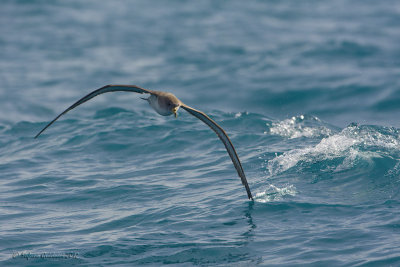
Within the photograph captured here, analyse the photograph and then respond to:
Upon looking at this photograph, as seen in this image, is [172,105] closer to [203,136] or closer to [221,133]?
[221,133]

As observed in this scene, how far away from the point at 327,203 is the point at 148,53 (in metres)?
16.5

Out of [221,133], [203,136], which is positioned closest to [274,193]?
[221,133]

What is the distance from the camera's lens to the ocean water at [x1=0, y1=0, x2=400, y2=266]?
34.4 feet

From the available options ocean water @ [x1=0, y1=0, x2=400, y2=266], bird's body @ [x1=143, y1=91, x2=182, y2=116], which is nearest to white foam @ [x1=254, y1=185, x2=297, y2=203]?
ocean water @ [x1=0, y1=0, x2=400, y2=266]

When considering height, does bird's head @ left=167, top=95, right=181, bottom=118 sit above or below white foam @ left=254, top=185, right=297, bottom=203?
above

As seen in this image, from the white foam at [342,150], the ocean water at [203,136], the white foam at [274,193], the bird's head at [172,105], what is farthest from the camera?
the white foam at [342,150]

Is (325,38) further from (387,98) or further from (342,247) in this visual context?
(342,247)

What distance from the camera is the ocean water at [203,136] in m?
10.5

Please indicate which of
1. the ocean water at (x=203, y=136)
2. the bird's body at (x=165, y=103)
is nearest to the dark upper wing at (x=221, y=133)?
the bird's body at (x=165, y=103)

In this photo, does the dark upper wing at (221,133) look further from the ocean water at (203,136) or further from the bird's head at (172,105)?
the ocean water at (203,136)

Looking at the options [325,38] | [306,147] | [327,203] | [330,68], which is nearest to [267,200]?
[327,203]

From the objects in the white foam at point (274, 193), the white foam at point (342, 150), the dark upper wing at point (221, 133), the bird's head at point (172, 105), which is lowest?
the white foam at point (274, 193)

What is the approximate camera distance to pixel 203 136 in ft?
56.3

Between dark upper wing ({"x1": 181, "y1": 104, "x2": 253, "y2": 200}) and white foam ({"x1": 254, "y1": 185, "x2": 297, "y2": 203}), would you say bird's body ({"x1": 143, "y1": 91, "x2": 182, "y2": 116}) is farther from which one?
white foam ({"x1": 254, "y1": 185, "x2": 297, "y2": 203})
